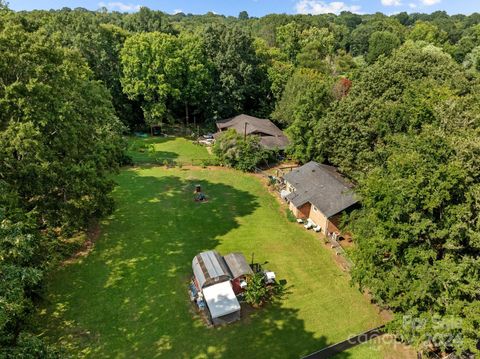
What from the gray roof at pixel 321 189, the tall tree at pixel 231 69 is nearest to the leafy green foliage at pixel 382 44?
the tall tree at pixel 231 69

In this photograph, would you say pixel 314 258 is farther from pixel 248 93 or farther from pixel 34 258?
pixel 248 93

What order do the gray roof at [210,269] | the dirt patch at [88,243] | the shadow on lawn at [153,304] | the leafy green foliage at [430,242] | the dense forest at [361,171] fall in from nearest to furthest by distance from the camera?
the dense forest at [361,171], the leafy green foliage at [430,242], the shadow on lawn at [153,304], the gray roof at [210,269], the dirt patch at [88,243]

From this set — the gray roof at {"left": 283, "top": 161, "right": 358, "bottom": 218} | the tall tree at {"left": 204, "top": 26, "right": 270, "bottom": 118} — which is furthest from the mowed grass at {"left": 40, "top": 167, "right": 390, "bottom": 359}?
the tall tree at {"left": 204, "top": 26, "right": 270, "bottom": 118}

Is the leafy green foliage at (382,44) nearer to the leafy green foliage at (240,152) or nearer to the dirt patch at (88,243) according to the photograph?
the leafy green foliage at (240,152)

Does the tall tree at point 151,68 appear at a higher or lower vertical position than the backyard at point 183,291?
higher

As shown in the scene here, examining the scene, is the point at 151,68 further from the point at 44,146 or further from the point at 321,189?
the point at 44,146

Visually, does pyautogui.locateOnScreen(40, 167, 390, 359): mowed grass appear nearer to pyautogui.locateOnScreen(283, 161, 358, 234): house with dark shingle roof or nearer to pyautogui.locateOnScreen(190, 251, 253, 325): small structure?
pyautogui.locateOnScreen(190, 251, 253, 325): small structure
